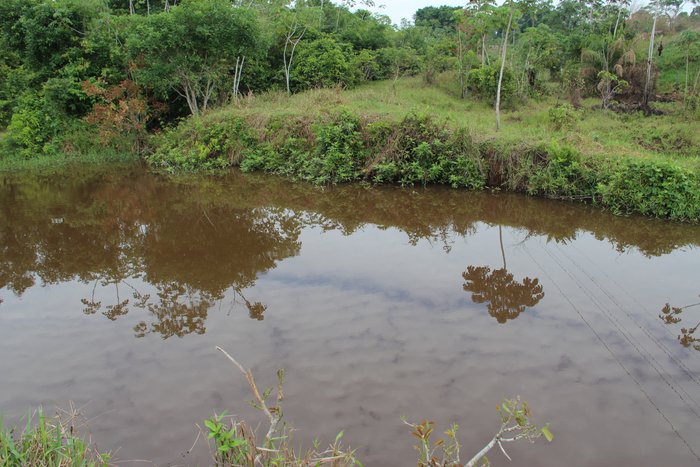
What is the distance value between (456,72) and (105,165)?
11.7 metres

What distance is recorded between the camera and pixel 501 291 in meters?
6.20

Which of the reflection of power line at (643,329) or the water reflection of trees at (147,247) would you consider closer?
the reflection of power line at (643,329)

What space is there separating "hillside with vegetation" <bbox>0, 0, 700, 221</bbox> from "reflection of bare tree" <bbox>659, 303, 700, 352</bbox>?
3398 mm

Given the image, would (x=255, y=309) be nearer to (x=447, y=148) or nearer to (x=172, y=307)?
(x=172, y=307)

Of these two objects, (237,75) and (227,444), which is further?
(237,75)

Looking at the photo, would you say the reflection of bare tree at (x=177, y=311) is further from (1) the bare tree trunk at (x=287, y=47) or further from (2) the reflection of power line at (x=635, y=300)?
(1) the bare tree trunk at (x=287, y=47)

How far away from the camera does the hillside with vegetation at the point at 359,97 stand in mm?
10398

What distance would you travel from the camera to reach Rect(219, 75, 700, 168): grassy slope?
10.5 m

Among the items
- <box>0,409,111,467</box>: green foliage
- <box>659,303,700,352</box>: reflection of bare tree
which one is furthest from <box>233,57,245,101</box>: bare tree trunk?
<box>0,409,111,467</box>: green foliage

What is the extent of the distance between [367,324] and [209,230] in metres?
4.09

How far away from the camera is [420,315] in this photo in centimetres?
554

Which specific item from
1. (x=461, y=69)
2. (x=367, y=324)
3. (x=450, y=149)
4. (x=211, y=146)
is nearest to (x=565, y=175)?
(x=450, y=149)

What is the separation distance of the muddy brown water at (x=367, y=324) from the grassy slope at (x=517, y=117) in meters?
1.94

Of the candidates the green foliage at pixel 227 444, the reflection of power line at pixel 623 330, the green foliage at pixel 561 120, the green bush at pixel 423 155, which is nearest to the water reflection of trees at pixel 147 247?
the green foliage at pixel 227 444
